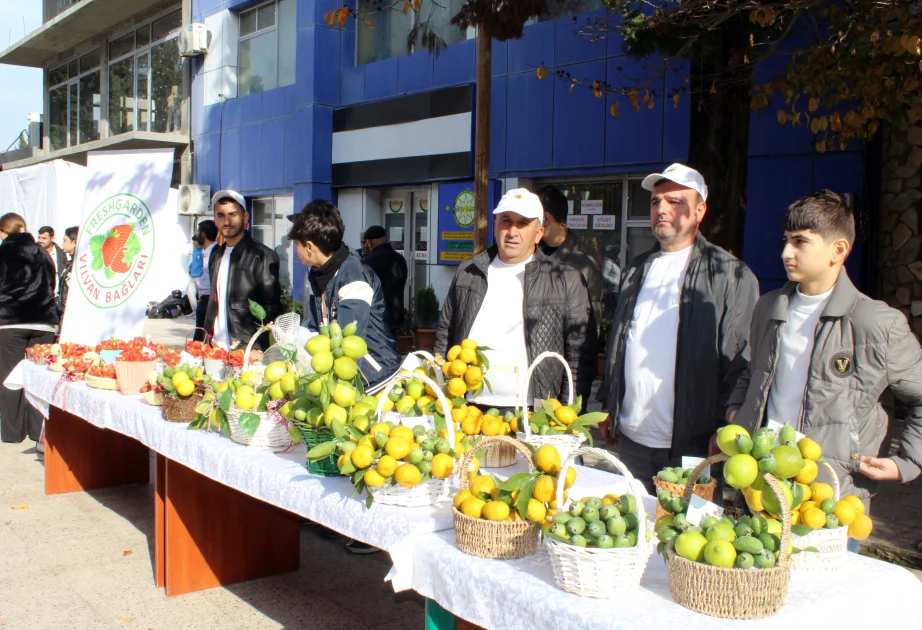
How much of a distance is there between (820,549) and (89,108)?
2578 centimetres

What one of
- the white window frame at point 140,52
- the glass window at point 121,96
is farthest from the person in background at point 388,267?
the glass window at point 121,96

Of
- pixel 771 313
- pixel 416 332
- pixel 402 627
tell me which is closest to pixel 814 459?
pixel 771 313

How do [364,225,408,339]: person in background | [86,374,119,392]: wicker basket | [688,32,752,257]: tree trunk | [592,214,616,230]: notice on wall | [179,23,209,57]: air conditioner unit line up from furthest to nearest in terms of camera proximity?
[179,23,209,57]: air conditioner unit
[592,214,616,230]: notice on wall
[364,225,408,339]: person in background
[688,32,752,257]: tree trunk
[86,374,119,392]: wicker basket


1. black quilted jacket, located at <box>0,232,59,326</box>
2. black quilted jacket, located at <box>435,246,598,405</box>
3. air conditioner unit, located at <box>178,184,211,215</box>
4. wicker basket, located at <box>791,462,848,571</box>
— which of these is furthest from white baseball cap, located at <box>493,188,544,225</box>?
air conditioner unit, located at <box>178,184,211,215</box>

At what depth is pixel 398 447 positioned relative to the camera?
94.9 inches

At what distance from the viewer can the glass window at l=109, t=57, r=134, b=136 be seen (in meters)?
21.5

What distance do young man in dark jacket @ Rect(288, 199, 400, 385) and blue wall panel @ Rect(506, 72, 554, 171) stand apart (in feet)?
21.7

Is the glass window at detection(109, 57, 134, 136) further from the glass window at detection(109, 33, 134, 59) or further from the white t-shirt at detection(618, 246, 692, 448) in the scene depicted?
A: the white t-shirt at detection(618, 246, 692, 448)

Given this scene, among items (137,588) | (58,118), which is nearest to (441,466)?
(137,588)

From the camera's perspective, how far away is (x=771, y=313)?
269 centimetres

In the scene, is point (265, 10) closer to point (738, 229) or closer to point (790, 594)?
point (738, 229)

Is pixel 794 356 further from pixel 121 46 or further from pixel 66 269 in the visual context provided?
pixel 121 46

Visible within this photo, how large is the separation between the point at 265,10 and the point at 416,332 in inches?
337

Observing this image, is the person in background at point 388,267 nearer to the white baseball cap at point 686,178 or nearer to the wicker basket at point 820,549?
the white baseball cap at point 686,178
